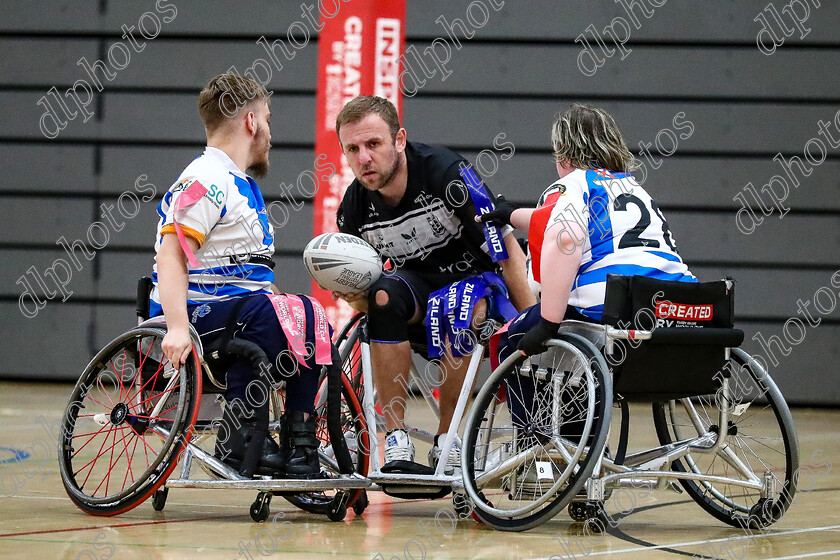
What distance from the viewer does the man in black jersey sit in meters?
3.37

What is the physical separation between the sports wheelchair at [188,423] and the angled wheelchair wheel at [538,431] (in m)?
0.36

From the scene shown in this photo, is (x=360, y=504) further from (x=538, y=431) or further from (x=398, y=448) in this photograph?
(x=538, y=431)

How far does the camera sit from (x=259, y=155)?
3.27m

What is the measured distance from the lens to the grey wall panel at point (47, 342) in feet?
27.5

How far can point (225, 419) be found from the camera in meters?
2.88

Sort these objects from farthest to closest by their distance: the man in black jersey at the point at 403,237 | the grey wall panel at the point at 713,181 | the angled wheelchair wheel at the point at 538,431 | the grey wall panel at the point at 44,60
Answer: the grey wall panel at the point at 44,60, the grey wall panel at the point at 713,181, the man in black jersey at the point at 403,237, the angled wheelchair wheel at the point at 538,431

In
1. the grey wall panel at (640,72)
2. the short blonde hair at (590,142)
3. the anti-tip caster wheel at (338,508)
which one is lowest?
the anti-tip caster wheel at (338,508)

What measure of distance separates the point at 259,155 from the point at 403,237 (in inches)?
23.8

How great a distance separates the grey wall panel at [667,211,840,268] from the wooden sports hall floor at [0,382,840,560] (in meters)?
4.31

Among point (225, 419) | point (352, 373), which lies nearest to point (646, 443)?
point (352, 373)

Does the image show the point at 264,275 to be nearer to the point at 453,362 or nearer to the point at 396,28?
the point at 453,362

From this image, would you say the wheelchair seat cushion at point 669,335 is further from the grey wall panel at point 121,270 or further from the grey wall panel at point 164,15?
the grey wall panel at point 121,270

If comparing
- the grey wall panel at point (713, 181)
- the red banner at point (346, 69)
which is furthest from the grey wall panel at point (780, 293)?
the red banner at point (346, 69)

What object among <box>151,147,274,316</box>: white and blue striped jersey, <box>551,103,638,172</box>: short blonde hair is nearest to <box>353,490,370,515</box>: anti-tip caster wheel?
<box>151,147,274,316</box>: white and blue striped jersey
